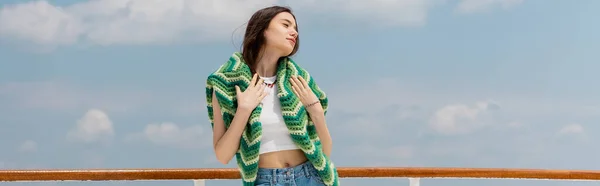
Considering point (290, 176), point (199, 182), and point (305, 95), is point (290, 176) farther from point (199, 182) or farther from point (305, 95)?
point (199, 182)

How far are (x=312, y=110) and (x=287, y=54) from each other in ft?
0.59

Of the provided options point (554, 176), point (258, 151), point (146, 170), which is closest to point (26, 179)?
point (146, 170)

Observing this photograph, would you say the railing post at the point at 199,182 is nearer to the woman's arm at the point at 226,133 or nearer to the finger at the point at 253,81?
the woman's arm at the point at 226,133

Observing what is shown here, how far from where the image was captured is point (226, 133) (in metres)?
1.65

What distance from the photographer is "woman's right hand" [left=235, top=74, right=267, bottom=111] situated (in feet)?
5.35

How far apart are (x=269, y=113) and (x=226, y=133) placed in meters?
0.13

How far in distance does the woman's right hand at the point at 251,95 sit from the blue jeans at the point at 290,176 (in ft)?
0.61

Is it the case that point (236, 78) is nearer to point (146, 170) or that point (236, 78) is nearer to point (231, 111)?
point (231, 111)

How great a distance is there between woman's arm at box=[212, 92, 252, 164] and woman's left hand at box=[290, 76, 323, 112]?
17cm

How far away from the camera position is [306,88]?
175 cm

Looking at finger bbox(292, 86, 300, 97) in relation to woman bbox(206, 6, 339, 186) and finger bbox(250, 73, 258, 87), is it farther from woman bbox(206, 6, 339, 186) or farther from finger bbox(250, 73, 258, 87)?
finger bbox(250, 73, 258, 87)

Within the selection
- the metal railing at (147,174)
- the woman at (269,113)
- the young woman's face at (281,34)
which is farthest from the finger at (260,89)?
the metal railing at (147,174)

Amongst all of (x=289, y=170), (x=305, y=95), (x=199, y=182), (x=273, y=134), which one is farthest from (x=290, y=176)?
(x=199, y=182)

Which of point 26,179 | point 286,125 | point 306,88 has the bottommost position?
point 26,179
